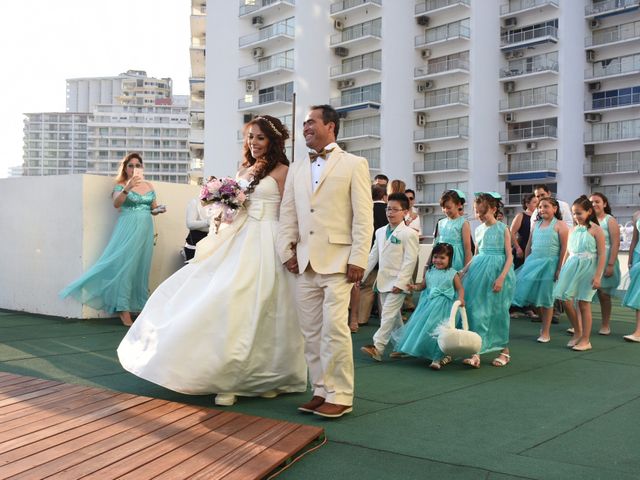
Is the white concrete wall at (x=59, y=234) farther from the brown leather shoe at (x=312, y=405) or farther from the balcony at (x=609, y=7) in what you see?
the balcony at (x=609, y=7)

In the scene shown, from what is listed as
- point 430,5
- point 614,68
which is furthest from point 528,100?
point 430,5

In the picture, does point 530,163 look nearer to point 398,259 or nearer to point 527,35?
point 527,35

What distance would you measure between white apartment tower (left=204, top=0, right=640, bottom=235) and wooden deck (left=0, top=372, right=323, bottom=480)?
143ft

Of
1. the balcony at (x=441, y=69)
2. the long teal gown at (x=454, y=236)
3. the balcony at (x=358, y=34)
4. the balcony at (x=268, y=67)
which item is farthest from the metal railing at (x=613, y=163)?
the long teal gown at (x=454, y=236)

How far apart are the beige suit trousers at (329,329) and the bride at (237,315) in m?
0.36

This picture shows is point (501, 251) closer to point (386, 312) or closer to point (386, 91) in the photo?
point (386, 312)

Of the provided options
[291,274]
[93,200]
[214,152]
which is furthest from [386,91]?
[291,274]

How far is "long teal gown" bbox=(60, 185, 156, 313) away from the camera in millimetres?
8812

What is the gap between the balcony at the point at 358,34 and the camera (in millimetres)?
47787

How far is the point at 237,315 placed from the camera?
15.5 ft

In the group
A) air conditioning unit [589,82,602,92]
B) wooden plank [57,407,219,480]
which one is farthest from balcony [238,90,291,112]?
wooden plank [57,407,219,480]

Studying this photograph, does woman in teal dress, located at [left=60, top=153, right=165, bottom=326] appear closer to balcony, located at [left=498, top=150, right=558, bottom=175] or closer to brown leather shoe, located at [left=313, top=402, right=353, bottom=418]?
brown leather shoe, located at [left=313, top=402, right=353, bottom=418]

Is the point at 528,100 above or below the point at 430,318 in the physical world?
above

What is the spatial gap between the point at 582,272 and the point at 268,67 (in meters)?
45.7
